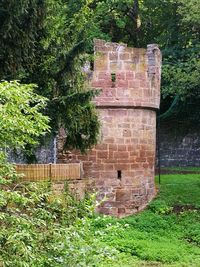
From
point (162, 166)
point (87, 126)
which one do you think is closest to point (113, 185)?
point (87, 126)

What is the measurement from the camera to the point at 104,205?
1377 centimetres

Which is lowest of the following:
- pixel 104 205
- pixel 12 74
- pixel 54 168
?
pixel 104 205

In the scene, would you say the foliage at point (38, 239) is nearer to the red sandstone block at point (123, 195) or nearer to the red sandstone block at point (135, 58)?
the red sandstone block at point (123, 195)

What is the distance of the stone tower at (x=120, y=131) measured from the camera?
13.9 meters

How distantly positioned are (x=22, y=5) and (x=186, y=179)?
37.0 ft

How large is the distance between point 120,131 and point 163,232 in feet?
9.81

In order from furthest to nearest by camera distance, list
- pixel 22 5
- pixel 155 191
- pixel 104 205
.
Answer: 1. pixel 155 191
2. pixel 104 205
3. pixel 22 5

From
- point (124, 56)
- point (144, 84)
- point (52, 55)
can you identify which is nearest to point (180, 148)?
point (144, 84)

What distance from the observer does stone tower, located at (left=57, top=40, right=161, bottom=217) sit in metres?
13.9

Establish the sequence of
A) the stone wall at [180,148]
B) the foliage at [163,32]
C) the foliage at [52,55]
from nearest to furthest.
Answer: the foliage at [52,55]
the foliage at [163,32]
the stone wall at [180,148]

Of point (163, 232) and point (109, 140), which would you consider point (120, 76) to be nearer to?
point (109, 140)

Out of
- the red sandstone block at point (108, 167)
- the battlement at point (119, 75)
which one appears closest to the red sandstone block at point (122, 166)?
the red sandstone block at point (108, 167)

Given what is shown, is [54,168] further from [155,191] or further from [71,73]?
[155,191]

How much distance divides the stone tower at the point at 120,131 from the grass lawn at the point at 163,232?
697mm
